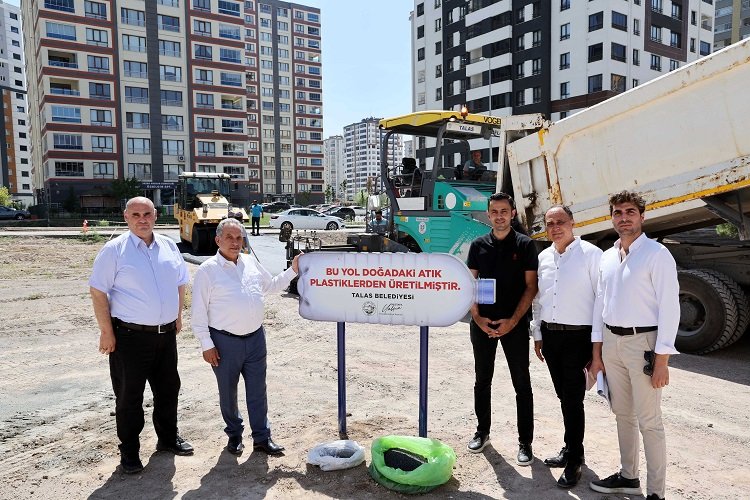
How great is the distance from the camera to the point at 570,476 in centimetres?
331

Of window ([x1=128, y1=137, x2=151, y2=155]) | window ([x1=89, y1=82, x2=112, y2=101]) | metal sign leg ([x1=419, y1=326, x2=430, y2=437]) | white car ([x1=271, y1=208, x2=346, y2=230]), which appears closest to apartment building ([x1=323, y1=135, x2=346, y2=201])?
window ([x1=128, y1=137, x2=151, y2=155])

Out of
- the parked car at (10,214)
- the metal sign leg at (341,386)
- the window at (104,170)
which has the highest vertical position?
the window at (104,170)

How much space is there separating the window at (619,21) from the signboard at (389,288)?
4321 cm

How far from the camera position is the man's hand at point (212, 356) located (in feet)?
11.9

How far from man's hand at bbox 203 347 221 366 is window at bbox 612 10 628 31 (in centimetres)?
4400

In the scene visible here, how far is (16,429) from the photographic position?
4184 mm

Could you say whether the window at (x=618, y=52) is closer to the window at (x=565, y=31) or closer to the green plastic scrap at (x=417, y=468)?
the window at (x=565, y=31)

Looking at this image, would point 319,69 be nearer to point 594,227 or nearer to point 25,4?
point 25,4

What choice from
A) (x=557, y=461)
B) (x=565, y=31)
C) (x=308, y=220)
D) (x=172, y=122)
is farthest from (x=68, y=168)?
(x=557, y=461)

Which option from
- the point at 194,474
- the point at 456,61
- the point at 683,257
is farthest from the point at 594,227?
the point at 456,61

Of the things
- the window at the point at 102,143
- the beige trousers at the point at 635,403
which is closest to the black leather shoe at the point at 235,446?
the beige trousers at the point at 635,403

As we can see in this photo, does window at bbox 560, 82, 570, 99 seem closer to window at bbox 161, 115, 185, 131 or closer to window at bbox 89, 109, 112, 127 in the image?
window at bbox 161, 115, 185, 131

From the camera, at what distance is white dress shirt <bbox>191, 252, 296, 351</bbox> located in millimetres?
3627

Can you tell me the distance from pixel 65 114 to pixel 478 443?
53978mm
